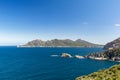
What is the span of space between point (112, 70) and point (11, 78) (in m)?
70.2

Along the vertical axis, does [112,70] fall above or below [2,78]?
above

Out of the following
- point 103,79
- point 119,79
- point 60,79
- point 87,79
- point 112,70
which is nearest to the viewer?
point 119,79

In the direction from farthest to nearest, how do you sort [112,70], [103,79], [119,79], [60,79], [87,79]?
[60,79] < [112,70] < [87,79] < [103,79] < [119,79]

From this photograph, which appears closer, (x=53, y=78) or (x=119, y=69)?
(x=119, y=69)

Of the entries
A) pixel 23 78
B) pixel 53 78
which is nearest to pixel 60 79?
pixel 53 78

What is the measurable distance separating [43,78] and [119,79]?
6888cm

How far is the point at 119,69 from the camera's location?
78.0m

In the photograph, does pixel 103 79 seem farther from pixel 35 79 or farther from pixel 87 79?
pixel 35 79

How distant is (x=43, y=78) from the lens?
391 ft

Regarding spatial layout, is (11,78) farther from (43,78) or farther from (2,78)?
(43,78)

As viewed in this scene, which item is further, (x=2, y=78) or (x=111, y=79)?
(x=2, y=78)

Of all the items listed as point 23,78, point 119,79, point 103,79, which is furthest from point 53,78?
point 119,79

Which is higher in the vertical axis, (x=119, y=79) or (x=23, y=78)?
(x=119, y=79)

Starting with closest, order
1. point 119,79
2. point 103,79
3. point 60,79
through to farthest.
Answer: point 119,79, point 103,79, point 60,79
